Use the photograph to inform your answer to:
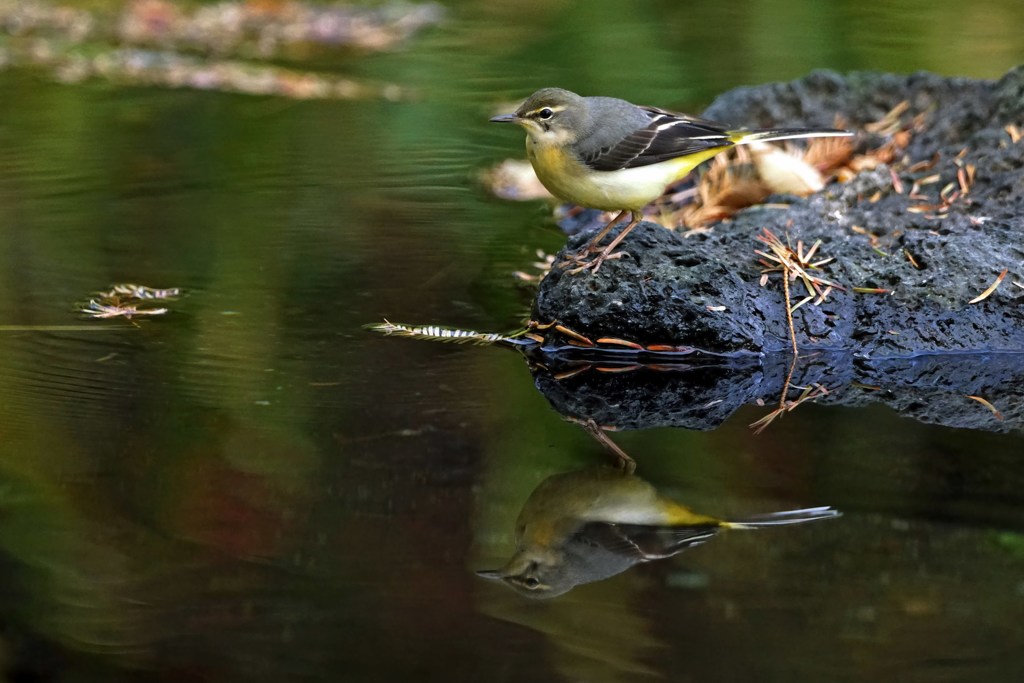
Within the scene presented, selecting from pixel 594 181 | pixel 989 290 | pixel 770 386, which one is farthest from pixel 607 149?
pixel 989 290

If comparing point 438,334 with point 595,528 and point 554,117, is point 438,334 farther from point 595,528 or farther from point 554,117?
point 595,528

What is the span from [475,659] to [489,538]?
0.49 m

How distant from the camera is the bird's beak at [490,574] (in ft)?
8.73

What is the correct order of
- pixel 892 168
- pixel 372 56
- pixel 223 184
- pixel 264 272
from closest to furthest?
pixel 264 272, pixel 892 168, pixel 223 184, pixel 372 56

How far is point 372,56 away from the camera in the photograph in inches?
381

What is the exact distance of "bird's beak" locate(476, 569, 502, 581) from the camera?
105 inches

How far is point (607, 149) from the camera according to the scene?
4453 millimetres

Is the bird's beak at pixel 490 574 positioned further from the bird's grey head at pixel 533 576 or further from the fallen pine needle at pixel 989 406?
the fallen pine needle at pixel 989 406

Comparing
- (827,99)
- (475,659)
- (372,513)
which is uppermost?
(827,99)

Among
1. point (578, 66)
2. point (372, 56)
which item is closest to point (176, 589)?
point (578, 66)

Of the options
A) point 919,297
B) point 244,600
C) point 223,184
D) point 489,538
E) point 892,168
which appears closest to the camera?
point 244,600

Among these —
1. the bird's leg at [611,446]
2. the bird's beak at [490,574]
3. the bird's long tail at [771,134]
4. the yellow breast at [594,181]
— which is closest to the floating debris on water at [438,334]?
the yellow breast at [594,181]

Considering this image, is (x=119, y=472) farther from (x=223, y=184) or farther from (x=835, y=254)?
(x=223, y=184)

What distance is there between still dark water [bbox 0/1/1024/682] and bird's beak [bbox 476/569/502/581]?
37 millimetres
